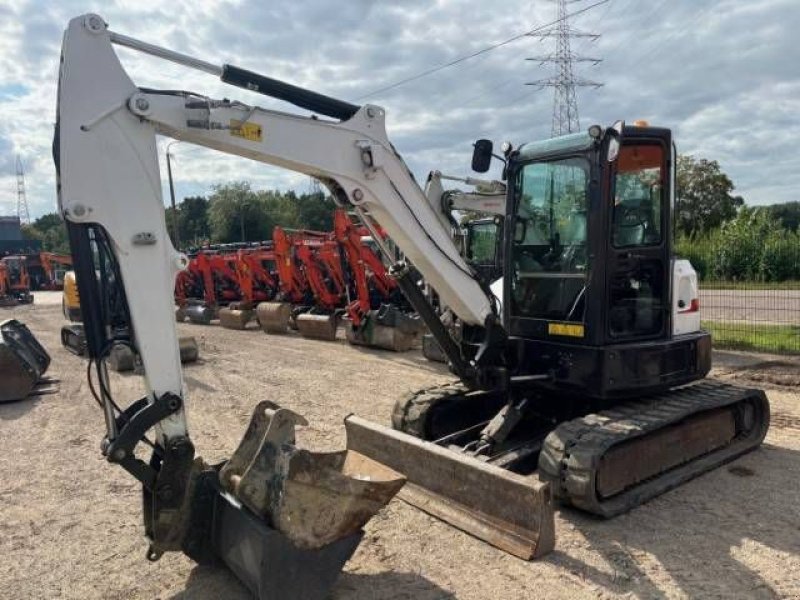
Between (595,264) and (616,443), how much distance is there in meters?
1.23

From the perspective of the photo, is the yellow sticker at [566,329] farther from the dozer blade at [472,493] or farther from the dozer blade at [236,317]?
the dozer blade at [236,317]

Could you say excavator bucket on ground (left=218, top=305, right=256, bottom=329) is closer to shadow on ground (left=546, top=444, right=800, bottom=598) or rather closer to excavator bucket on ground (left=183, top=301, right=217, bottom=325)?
excavator bucket on ground (left=183, top=301, right=217, bottom=325)

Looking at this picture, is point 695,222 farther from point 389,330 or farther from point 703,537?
point 703,537

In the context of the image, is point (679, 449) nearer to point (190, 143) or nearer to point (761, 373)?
point (190, 143)

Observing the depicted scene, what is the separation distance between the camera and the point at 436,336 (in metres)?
5.14

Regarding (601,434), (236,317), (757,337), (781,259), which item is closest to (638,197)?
(601,434)

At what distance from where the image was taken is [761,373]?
894 centimetres

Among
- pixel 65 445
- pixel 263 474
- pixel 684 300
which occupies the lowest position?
pixel 65 445

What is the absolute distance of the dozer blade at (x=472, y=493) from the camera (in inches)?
153

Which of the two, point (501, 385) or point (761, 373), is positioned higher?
point (501, 385)

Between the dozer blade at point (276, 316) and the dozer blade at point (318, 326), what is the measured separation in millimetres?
696

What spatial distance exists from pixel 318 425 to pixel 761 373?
19.4 ft

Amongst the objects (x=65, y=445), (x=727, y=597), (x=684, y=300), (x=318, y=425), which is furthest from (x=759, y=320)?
(x=65, y=445)

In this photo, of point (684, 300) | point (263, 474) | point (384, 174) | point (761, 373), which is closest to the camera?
point (263, 474)
